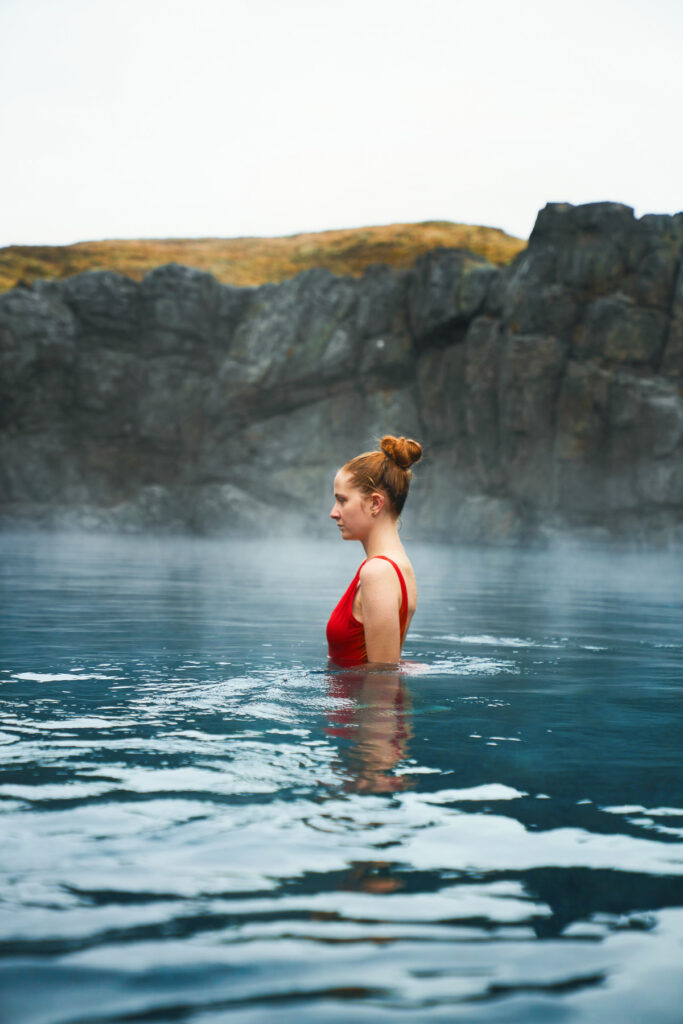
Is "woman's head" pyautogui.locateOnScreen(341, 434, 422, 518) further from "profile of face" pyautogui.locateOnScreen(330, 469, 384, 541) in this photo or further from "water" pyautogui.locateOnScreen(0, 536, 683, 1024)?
"water" pyautogui.locateOnScreen(0, 536, 683, 1024)

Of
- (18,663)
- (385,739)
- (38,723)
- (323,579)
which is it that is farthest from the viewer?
(323,579)

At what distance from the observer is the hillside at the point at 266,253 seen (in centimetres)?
9150

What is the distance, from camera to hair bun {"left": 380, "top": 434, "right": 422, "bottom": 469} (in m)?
5.67

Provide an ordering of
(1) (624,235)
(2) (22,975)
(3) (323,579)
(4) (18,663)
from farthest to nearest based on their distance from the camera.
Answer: (1) (624,235), (3) (323,579), (4) (18,663), (2) (22,975)

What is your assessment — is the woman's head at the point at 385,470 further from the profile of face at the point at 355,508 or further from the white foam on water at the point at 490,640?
the white foam on water at the point at 490,640

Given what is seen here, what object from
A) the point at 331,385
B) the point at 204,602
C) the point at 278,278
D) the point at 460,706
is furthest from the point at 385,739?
the point at 278,278

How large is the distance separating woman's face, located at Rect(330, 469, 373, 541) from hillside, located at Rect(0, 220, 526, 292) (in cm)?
8325

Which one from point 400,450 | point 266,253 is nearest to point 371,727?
point 400,450

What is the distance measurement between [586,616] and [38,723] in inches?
402

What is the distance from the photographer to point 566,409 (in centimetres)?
4975

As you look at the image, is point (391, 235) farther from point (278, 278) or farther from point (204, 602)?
point (204, 602)

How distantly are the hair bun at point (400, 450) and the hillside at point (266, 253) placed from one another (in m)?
83.1

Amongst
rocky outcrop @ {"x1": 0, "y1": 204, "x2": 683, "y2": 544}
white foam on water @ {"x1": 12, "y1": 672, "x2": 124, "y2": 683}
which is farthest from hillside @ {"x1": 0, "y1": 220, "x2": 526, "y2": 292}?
white foam on water @ {"x1": 12, "y1": 672, "x2": 124, "y2": 683}

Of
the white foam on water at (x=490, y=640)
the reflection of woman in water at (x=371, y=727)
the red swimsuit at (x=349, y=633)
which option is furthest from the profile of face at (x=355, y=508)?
the white foam on water at (x=490, y=640)
